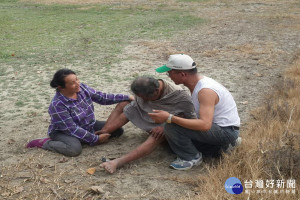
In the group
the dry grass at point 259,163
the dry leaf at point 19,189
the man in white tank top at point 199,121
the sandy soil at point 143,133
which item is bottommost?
the sandy soil at point 143,133

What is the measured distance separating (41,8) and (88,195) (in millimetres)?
18762

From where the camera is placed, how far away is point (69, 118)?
3.92 m

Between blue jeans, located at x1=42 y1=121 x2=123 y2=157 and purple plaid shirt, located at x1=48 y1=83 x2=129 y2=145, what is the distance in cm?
6

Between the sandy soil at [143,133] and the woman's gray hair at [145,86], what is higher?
the woman's gray hair at [145,86]

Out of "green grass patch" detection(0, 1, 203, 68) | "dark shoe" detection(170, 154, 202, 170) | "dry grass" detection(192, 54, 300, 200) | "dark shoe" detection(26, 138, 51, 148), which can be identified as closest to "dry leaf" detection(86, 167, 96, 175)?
"dark shoe" detection(170, 154, 202, 170)

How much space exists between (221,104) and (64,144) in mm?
1749

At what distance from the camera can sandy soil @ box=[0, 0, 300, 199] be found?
3182 mm

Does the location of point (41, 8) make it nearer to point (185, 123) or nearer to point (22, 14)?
point (22, 14)

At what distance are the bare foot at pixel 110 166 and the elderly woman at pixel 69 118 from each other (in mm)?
536

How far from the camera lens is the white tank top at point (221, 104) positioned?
3242 millimetres

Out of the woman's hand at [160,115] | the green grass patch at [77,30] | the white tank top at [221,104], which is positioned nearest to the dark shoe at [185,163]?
the white tank top at [221,104]

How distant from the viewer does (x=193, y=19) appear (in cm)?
1477

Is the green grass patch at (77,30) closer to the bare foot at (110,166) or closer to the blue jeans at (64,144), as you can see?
the blue jeans at (64,144)

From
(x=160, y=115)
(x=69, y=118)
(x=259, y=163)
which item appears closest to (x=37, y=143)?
(x=69, y=118)
